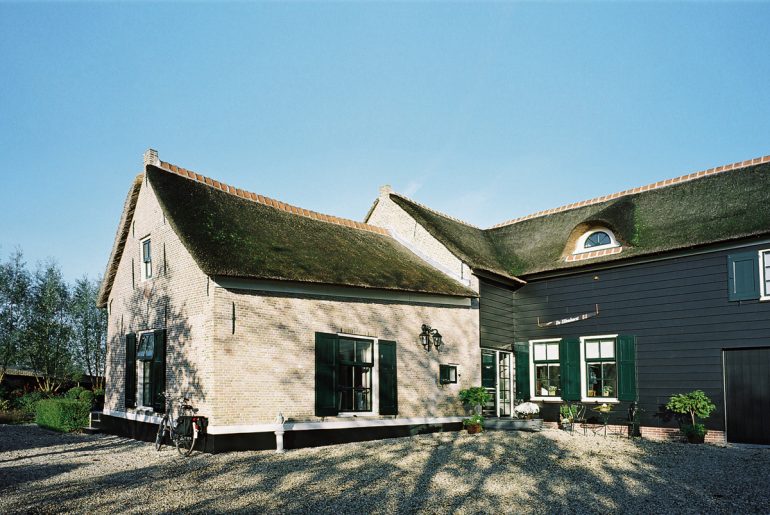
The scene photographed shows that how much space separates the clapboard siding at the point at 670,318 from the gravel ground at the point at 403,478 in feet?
5.88

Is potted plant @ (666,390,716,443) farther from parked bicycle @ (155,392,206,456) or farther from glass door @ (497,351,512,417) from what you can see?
Answer: parked bicycle @ (155,392,206,456)

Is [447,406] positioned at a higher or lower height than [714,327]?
lower

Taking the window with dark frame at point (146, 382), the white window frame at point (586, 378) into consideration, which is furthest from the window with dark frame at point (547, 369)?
the window with dark frame at point (146, 382)

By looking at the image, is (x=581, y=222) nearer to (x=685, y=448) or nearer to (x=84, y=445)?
(x=685, y=448)

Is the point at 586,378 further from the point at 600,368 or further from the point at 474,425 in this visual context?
the point at 474,425

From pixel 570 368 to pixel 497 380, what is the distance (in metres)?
1.96

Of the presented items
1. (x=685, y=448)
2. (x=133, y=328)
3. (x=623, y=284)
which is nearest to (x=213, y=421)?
(x=133, y=328)

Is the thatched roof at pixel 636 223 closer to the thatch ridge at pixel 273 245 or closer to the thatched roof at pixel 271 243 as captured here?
the thatched roof at pixel 271 243

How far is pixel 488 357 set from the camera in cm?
1697

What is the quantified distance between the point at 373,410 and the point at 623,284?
694 cm

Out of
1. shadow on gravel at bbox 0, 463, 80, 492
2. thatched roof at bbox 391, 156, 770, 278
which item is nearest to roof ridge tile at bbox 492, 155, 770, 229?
thatched roof at bbox 391, 156, 770, 278

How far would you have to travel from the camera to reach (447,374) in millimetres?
15914

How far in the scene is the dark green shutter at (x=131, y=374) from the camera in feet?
49.0

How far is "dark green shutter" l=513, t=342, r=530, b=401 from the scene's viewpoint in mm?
17328
